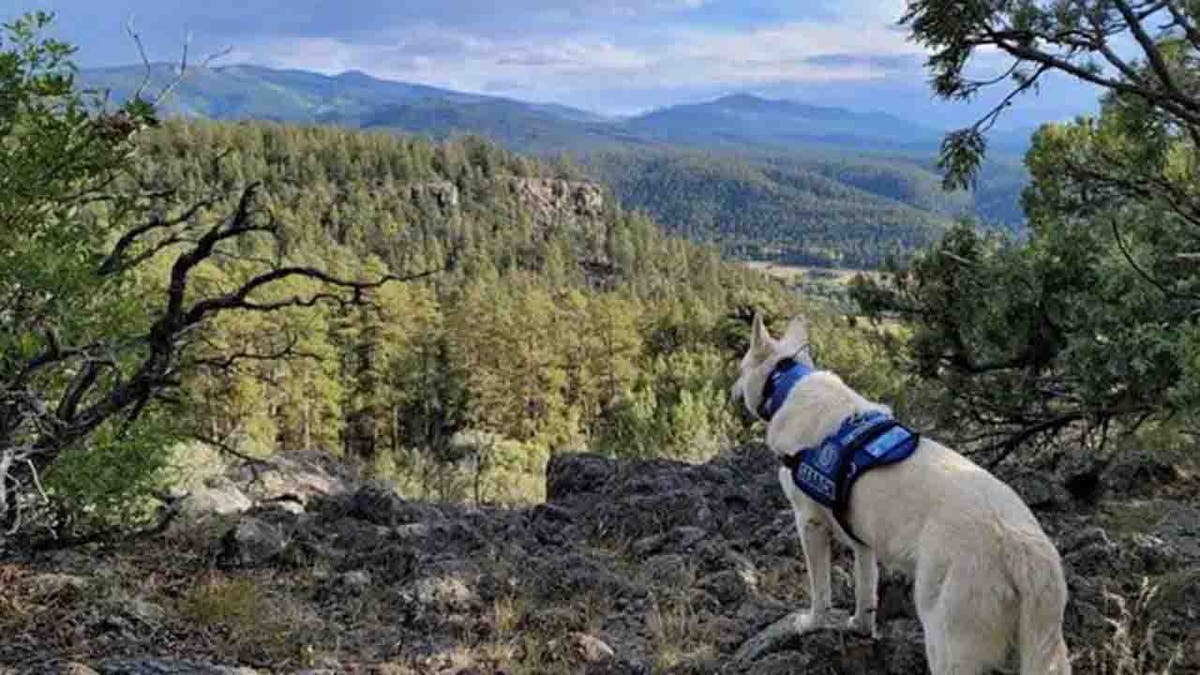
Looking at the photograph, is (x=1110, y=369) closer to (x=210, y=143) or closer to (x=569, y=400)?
(x=569, y=400)

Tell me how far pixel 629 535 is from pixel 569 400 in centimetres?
6152

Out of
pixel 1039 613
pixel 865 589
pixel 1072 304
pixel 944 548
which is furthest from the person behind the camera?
pixel 1072 304

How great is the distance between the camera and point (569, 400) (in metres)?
69.2

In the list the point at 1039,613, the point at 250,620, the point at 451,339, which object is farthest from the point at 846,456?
the point at 451,339

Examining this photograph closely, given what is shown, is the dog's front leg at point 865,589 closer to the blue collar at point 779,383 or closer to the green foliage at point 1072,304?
the blue collar at point 779,383

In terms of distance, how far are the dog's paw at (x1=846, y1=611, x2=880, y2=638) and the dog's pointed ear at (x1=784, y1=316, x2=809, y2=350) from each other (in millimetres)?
1463

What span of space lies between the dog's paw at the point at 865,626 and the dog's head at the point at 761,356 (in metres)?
1.21

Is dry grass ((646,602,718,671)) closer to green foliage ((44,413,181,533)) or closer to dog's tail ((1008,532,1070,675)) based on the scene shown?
dog's tail ((1008,532,1070,675))

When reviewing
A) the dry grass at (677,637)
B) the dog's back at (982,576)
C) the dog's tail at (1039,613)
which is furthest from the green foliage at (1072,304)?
the dry grass at (677,637)

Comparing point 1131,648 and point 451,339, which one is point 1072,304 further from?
point 451,339

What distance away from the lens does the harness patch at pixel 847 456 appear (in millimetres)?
4332

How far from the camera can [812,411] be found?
496 centimetres

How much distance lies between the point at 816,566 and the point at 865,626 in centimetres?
36

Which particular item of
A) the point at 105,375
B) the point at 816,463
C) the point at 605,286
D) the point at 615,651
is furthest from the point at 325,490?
the point at 605,286
